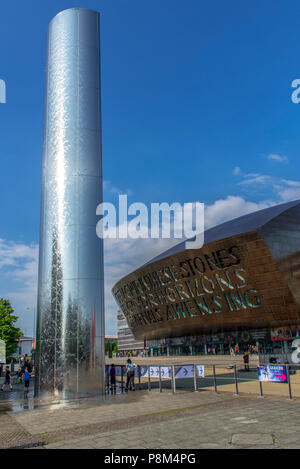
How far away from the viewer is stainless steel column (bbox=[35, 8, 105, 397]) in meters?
16.1

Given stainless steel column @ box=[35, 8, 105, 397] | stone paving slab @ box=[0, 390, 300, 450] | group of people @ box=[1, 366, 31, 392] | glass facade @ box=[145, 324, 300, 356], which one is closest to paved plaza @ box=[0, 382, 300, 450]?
stone paving slab @ box=[0, 390, 300, 450]

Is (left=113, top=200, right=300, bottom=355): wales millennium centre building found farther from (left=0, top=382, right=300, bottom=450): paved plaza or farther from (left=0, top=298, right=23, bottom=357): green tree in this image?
(left=0, top=382, right=300, bottom=450): paved plaza

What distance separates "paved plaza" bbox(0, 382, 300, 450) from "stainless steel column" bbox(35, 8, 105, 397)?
170cm

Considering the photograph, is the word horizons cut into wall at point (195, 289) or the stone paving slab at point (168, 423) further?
the word horizons cut into wall at point (195, 289)

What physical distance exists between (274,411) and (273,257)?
28.7 metres

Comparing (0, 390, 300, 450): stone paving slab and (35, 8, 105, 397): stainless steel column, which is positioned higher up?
(35, 8, 105, 397): stainless steel column

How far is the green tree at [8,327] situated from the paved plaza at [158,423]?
3973cm

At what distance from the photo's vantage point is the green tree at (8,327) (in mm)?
51812

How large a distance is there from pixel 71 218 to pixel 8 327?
4047 centimetres

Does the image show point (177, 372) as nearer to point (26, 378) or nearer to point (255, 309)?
point (26, 378)

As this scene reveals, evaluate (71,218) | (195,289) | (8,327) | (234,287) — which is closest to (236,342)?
(195,289)

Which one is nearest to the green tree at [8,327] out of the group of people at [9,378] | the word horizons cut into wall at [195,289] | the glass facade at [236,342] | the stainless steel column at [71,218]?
the word horizons cut into wall at [195,289]

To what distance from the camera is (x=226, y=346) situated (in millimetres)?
51844

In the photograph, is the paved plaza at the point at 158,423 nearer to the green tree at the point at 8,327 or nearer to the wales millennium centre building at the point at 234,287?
the wales millennium centre building at the point at 234,287
